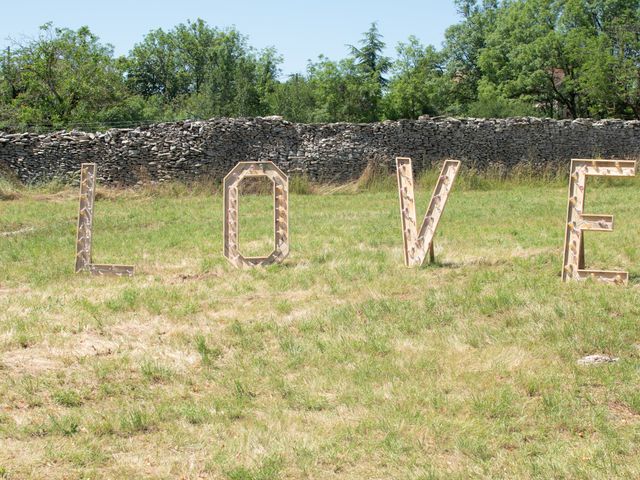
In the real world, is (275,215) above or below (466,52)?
below

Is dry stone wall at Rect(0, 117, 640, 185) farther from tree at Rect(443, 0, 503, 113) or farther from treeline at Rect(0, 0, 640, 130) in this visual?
tree at Rect(443, 0, 503, 113)

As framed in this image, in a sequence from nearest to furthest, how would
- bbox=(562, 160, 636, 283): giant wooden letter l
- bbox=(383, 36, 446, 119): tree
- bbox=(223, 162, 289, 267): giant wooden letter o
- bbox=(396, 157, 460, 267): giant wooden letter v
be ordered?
1. bbox=(562, 160, 636, 283): giant wooden letter l
2. bbox=(396, 157, 460, 267): giant wooden letter v
3. bbox=(223, 162, 289, 267): giant wooden letter o
4. bbox=(383, 36, 446, 119): tree

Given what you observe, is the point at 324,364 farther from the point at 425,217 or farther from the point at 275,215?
the point at 275,215

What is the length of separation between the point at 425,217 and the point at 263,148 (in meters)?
13.2

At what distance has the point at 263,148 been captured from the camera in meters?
22.4

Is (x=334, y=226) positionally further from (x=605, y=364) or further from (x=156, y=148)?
(x=156, y=148)

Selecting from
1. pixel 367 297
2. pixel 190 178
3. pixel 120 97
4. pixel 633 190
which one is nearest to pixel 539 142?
pixel 633 190

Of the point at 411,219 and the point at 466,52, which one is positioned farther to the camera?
the point at 466,52

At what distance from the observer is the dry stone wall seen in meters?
22.0

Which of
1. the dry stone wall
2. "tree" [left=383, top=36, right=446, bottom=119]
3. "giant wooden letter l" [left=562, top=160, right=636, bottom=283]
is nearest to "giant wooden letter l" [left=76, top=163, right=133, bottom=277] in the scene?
"giant wooden letter l" [left=562, top=160, right=636, bottom=283]

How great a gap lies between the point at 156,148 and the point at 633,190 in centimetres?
1214

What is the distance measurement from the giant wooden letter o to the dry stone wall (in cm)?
1138

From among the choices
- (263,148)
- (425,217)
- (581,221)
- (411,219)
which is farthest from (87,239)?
(263,148)

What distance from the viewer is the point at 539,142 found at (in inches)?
944
